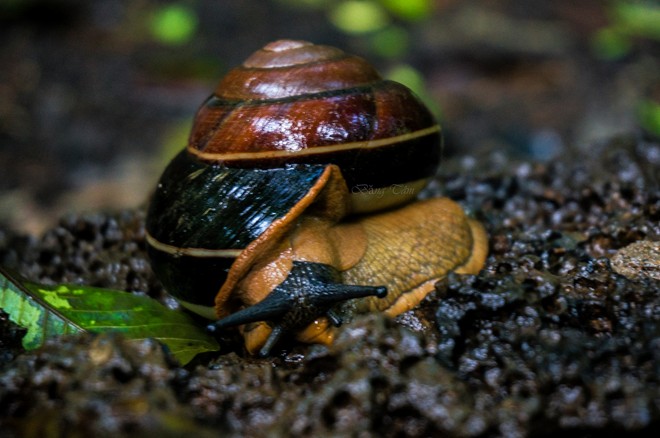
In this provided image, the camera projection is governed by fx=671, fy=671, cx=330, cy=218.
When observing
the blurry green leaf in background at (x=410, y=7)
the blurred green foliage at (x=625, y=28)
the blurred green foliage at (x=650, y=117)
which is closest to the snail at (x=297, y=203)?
the blurred green foliage at (x=650, y=117)

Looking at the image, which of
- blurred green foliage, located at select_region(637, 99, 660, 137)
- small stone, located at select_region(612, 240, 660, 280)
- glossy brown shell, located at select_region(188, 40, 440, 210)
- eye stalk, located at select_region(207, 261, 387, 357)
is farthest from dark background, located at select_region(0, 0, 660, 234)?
eye stalk, located at select_region(207, 261, 387, 357)

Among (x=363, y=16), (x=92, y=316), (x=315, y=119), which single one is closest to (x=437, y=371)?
(x=315, y=119)

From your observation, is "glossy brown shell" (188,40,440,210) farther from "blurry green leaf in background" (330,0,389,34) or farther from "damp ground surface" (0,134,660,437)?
"blurry green leaf in background" (330,0,389,34)

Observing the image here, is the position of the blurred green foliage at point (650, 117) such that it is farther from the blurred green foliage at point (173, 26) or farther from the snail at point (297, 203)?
the blurred green foliage at point (173, 26)

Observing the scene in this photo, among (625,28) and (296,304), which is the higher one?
(296,304)

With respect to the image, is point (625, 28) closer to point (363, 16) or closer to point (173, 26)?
point (363, 16)

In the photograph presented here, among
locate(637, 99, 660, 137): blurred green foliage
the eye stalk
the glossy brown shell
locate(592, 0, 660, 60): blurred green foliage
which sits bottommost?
locate(637, 99, 660, 137): blurred green foliage
